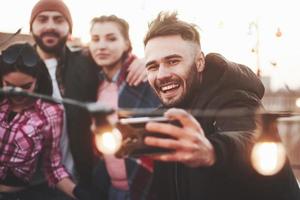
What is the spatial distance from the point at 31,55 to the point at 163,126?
143 centimetres

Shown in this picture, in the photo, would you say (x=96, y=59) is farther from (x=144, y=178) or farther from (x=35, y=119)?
(x=144, y=178)

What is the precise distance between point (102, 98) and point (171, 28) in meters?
0.67

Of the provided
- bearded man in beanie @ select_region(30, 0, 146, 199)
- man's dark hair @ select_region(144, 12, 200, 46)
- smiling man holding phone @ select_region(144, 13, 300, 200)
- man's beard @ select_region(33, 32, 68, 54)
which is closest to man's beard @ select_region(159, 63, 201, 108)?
smiling man holding phone @ select_region(144, 13, 300, 200)

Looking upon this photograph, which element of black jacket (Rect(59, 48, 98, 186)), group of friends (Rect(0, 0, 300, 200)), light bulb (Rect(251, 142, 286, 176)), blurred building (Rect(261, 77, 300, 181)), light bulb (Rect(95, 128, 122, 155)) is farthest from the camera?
blurred building (Rect(261, 77, 300, 181))

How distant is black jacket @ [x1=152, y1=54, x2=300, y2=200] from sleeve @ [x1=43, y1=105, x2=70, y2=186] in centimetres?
74

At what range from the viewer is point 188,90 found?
2.23 metres

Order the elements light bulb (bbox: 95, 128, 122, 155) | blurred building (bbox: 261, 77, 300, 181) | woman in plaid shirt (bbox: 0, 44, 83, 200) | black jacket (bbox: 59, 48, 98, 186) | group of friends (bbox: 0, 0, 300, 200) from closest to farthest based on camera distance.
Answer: light bulb (bbox: 95, 128, 122, 155), group of friends (bbox: 0, 0, 300, 200), woman in plaid shirt (bbox: 0, 44, 83, 200), black jacket (bbox: 59, 48, 98, 186), blurred building (bbox: 261, 77, 300, 181)

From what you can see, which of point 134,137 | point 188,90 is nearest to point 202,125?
point 188,90

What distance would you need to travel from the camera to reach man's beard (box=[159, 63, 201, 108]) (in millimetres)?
2205

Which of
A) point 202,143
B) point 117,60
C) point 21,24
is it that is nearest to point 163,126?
point 202,143

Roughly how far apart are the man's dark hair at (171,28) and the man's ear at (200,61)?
7cm

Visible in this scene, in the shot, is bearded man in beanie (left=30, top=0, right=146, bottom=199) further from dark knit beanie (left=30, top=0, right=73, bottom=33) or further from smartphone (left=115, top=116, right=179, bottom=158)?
smartphone (left=115, top=116, right=179, bottom=158)

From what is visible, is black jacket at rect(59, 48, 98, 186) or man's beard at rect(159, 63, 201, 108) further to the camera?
black jacket at rect(59, 48, 98, 186)

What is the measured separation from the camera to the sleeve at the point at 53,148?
259 centimetres
